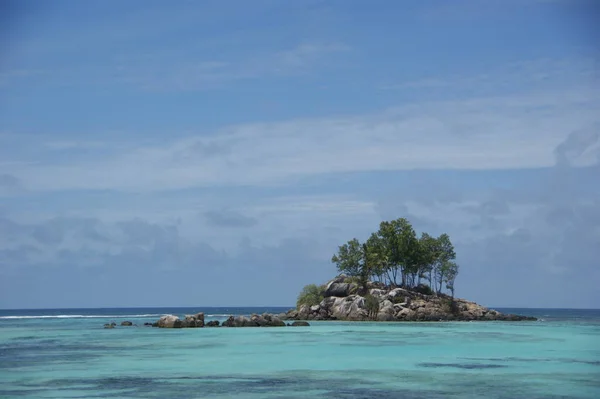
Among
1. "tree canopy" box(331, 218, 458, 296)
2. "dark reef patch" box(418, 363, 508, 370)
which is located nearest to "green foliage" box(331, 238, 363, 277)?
"tree canopy" box(331, 218, 458, 296)

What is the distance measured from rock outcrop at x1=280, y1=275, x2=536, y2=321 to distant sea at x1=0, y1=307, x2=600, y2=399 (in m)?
37.0

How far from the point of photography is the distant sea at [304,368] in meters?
30.4

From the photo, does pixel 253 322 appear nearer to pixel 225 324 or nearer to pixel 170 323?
pixel 225 324

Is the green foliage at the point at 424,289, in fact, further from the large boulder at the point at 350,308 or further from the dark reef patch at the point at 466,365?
the dark reef patch at the point at 466,365

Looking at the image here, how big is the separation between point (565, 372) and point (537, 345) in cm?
1813

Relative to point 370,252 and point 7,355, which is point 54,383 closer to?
point 7,355

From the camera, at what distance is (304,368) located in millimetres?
38750

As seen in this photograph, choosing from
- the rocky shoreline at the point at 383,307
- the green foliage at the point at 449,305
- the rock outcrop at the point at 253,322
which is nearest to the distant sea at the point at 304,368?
the rock outcrop at the point at 253,322

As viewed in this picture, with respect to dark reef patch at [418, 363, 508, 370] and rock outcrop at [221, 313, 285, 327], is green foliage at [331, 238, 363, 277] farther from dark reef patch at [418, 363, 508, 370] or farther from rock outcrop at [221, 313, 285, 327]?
dark reef patch at [418, 363, 508, 370]

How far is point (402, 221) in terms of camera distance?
113000 mm

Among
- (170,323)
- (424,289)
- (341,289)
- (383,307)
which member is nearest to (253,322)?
(170,323)

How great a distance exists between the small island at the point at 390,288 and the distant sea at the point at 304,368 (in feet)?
126

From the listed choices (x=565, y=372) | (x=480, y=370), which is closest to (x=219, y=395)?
(x=480, y=370)

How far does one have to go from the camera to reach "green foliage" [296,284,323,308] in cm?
10731
